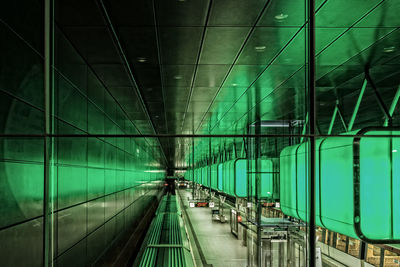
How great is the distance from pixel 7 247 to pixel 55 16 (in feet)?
11.8

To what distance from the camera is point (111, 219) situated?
11.7m

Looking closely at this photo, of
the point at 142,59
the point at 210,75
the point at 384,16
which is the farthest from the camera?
the point at 210,75

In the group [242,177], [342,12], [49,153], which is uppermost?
[342,12]

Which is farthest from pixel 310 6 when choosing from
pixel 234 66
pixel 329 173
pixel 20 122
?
pixel 20 122

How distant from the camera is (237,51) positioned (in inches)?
286

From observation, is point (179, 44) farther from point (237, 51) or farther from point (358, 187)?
point (358, 187)

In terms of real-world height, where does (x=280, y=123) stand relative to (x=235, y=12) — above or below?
below

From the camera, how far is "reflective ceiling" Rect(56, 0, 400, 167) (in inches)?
220

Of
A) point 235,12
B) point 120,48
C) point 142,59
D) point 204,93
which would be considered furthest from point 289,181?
point 204,93

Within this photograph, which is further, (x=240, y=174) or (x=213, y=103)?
(x=213, y=103)

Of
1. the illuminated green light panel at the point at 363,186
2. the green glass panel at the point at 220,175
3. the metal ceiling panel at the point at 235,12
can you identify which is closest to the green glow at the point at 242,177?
the green glass panel at the point at 220,175

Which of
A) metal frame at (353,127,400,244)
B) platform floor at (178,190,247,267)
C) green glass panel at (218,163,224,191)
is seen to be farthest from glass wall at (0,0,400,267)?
platform floor at (178,190,247,267)

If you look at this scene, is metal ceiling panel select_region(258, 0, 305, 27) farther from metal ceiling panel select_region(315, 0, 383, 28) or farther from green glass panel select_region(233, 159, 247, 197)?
green glass panel select_region(233, 159, 247, 197)

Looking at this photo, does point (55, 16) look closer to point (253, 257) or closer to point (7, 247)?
point (7, 247)
